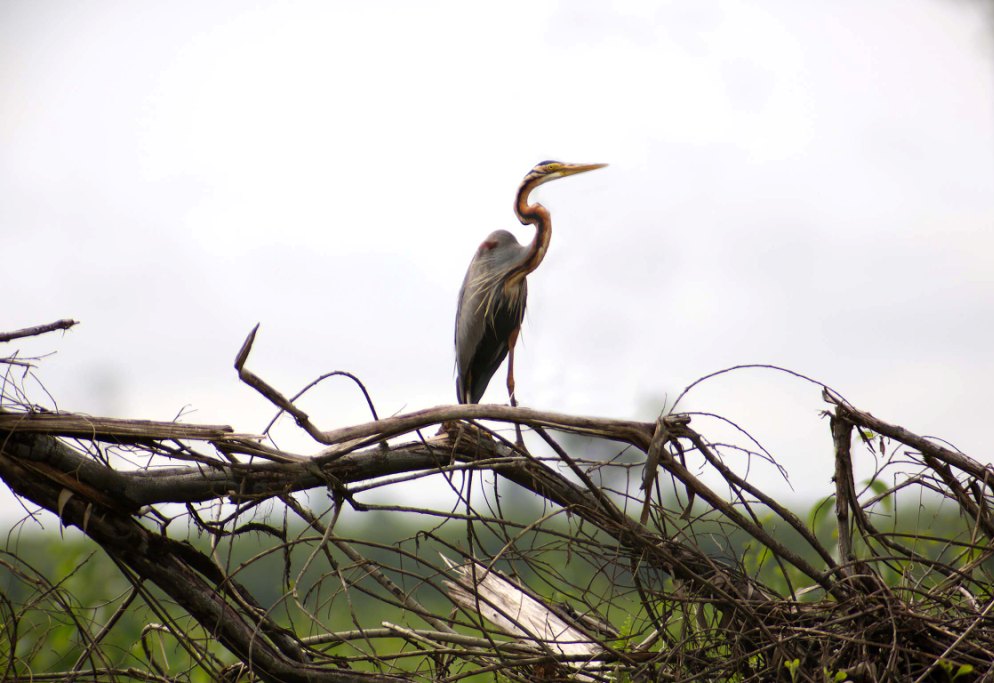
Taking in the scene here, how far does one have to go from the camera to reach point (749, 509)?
2432mm

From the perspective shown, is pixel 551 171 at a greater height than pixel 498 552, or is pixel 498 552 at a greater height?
pixel 551 171

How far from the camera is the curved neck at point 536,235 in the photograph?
449 cm

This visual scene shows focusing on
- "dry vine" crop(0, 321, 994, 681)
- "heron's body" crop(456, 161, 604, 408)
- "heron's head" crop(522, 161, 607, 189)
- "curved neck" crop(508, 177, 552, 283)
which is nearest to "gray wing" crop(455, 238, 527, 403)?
"heron's body" crop(456, 161, 604, 408)

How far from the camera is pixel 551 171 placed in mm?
4797

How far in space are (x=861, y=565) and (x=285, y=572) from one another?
1628 mm

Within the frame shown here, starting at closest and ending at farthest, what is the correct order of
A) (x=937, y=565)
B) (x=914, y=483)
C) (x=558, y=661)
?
(x=558, y=661) < (x=937, y=565) < (x=914, y=483)

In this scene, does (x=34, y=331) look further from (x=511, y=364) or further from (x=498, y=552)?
(x=511, y=364)

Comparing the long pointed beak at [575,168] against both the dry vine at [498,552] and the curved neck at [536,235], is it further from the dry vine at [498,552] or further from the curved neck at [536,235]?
the dry vine at [498,552]

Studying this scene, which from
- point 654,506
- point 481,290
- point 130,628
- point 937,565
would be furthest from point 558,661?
point 130,628

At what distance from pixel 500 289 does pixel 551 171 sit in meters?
0.73

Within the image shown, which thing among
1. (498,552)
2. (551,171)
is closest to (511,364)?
(551,171)

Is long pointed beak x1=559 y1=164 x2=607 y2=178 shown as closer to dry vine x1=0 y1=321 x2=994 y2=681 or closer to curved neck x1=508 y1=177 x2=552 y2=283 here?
curved neck x1=508 y1=177 x2=552 y2=283

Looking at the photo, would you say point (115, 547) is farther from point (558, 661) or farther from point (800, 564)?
point (800, 564)

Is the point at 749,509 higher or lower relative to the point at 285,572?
lower
